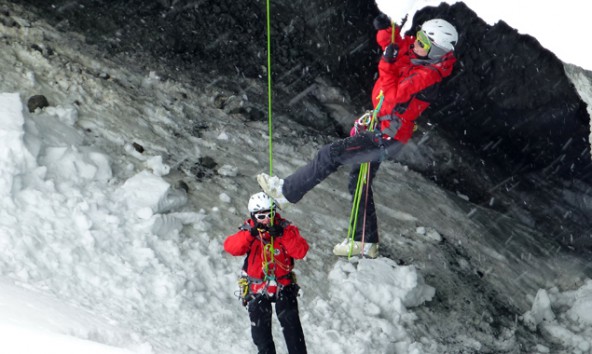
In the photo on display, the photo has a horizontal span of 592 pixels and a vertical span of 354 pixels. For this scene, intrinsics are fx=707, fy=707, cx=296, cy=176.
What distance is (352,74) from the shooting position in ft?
41.4

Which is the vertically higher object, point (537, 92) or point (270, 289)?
point (537, 92)

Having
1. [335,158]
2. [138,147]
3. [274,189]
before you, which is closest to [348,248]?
[335,158]

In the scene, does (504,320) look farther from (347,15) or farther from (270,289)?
(347,15)

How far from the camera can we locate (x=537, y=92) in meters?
13.2

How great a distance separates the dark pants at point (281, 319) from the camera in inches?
229

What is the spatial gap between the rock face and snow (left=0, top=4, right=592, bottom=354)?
103 centimetres

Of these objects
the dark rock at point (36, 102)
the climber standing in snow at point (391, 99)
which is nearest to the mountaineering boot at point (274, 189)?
the climber standing in snow at point (391, 99)

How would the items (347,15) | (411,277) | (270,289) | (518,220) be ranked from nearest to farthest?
(270,289) → (411,277) → (518,220) → (347,15)

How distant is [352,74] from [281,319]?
7.43m

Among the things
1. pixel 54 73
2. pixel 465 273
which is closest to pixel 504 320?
pixel 465 273

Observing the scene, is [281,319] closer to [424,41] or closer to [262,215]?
[262,215]

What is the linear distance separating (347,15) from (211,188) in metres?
5.71

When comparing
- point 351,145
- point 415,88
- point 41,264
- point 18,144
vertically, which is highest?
point 415,88

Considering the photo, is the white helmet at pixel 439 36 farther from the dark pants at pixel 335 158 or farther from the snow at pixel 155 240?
the snow at pixel 155 240
